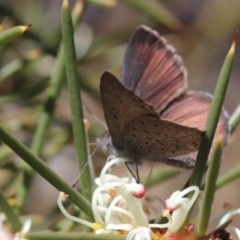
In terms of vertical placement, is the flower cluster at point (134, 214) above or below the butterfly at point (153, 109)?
below

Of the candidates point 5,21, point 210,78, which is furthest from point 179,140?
point 210,78

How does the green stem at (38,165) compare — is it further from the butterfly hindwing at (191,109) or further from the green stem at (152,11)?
the green stem at (152,11)

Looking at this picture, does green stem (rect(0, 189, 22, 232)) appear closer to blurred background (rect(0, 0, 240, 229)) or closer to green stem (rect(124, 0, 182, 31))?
blurred background (rect(0, 0, 240, 229))

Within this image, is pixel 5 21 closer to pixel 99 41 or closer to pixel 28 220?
pixel 99 41

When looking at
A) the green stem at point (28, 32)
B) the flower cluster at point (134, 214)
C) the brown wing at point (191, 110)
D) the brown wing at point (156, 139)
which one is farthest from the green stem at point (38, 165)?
the green stem at point (28, 32)

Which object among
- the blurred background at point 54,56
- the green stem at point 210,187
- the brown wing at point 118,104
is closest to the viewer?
A: the green stem at point 210,187

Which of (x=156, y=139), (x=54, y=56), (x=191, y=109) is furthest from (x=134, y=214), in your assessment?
(x=54, y=56)

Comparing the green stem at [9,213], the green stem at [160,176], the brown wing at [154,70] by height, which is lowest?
the green stem at [9,213]

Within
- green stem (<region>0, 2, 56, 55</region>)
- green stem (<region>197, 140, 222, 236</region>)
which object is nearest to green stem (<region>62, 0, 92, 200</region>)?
green stem (<region>197, 140, 222, 236</region>)
